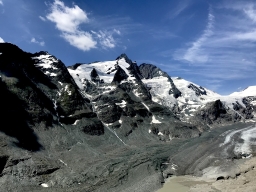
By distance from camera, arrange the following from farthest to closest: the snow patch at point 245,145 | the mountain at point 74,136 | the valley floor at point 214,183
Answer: the snow patch at point 245,145 → the mountain at point 74,136 → the valley floor at point 214,183

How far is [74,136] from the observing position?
120 metres

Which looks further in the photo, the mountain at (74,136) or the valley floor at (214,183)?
the mountain at (74,136)

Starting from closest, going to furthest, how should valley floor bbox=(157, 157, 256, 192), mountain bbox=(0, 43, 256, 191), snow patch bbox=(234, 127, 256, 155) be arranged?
1. valley floor bbox=(157, 157, 256, 192)
2. mountain bbox=(0, 43, 256, 191)
3. snow patch bbox=(234, 127, 256, 155)

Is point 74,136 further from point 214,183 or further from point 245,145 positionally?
point 245,145

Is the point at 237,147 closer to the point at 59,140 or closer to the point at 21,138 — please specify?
the point at 59,140

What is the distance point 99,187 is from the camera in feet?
262

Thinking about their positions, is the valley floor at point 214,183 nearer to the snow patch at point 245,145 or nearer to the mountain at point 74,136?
the mountain at point 74,136

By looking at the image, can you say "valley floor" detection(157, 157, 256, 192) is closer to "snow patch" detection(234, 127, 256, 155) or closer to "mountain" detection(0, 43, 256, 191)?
"mountain" detection(0, 43, 256, 191)

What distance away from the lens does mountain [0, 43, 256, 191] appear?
8469 centimetres

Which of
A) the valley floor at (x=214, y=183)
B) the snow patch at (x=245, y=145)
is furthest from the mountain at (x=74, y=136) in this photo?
the snow patch at (x=245, y=145)

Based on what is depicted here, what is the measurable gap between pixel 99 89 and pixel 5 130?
98.4 m

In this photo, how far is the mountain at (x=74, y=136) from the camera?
84.7 m

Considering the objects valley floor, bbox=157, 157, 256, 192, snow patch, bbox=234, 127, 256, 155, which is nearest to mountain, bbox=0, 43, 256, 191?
valley floor, bbox=157, 157, 256, 192

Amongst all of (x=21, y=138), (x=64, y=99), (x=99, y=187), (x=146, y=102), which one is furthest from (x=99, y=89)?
(x=99, y=187)
